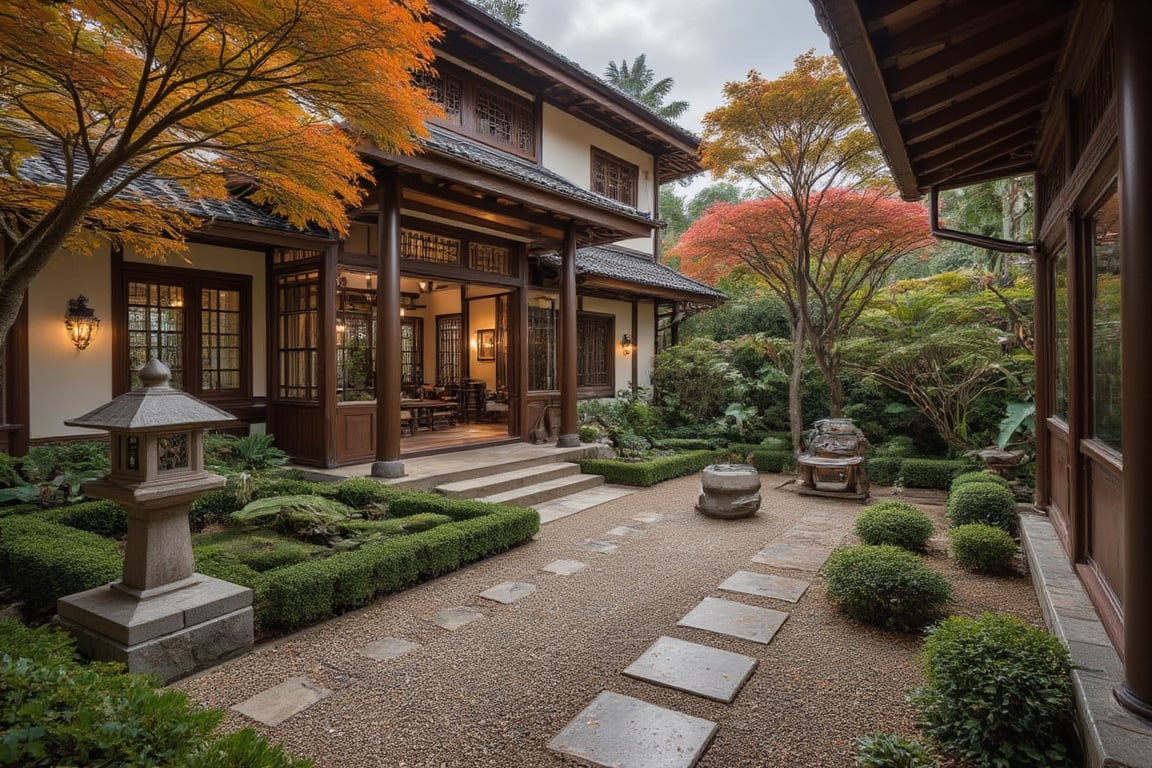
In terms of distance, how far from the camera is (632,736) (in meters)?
2.70

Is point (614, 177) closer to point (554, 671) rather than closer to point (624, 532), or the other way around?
point (624, 532)

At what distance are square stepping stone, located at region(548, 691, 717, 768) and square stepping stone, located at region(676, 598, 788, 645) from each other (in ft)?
3.63

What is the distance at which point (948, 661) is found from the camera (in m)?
2.66

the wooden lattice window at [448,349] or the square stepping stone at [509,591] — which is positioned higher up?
the wooden lattice window at [448,349]

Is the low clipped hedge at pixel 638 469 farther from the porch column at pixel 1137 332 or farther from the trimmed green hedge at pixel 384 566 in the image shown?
the porch column at pixel 1137 332

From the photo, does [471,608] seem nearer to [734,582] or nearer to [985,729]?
[734,582]

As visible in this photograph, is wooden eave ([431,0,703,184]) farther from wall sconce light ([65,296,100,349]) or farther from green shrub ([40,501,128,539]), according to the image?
green shrub ([40,501,128,539])

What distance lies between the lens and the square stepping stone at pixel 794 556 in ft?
17.5

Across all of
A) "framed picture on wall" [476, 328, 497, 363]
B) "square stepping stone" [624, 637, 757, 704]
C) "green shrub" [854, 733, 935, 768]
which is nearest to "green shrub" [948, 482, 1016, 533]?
"square stepping stone" [624, 637, 757, 704]

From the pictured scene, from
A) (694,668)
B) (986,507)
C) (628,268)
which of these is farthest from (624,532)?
(628,268)

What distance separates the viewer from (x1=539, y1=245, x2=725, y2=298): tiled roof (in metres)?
11.3

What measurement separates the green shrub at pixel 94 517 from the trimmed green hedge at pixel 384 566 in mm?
2488

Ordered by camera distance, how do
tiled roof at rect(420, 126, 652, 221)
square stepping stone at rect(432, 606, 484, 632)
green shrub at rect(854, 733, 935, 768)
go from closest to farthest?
green shrub at rect(854, 733, 935, 768)
square stepping stone at rect(432, 606, 484, 632)
tiled roof at rect(420, 126, 652, 221)

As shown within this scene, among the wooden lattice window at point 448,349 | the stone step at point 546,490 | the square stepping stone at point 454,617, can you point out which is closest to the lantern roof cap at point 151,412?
the square stepping stone at point 454,617
